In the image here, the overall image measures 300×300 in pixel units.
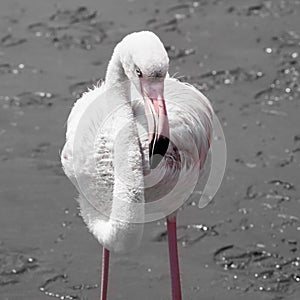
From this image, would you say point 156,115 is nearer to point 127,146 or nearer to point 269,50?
point 127,146

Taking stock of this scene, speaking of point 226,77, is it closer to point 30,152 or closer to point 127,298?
point 30,152

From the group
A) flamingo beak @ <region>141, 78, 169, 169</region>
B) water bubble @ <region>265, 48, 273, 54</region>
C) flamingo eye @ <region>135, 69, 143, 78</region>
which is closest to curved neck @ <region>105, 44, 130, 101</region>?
flamingo eye @ <region>135, 69, 143, 78</region>

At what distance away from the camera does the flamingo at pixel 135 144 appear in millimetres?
3918

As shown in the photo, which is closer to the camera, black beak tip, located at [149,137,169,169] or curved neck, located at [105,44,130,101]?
black beak tip, located at [149,137,169,169]

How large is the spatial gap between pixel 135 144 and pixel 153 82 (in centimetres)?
34

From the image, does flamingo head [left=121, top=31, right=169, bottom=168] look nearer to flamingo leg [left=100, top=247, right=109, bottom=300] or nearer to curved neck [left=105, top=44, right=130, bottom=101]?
curved neck [left=105, top=44, right=130, bottom=101]

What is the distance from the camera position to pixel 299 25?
7.90 m

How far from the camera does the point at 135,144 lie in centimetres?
412

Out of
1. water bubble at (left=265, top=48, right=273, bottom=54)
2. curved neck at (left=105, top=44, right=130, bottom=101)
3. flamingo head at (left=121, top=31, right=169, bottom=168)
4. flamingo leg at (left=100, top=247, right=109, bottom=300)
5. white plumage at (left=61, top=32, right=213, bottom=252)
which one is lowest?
water bubble at (left=265, top=48, right=273, bottom=54)

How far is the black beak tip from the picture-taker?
3.81 metres

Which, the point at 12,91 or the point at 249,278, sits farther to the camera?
the point at 12,91

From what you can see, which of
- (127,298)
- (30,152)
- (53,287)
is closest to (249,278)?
(127,298)

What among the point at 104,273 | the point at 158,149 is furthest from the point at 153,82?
the point at 104,273

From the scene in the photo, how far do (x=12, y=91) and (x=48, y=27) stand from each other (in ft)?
3.27
